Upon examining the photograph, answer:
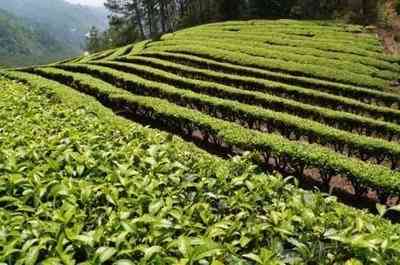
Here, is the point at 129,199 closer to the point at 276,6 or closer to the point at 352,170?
the point at 352,170

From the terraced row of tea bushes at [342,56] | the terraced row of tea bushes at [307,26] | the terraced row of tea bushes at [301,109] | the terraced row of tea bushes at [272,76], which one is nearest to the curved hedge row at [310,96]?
the terraced row of tea bushes at [301,109]

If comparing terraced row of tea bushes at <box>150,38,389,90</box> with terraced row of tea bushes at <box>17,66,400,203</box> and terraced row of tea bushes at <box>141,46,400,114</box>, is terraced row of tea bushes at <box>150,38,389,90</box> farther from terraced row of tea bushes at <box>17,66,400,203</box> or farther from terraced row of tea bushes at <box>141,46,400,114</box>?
terraced row of tea bushes at <box>17,66,400,203</box>

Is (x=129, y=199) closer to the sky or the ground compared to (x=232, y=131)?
closer to the sky

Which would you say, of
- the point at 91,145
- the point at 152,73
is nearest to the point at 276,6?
the point at 152,73

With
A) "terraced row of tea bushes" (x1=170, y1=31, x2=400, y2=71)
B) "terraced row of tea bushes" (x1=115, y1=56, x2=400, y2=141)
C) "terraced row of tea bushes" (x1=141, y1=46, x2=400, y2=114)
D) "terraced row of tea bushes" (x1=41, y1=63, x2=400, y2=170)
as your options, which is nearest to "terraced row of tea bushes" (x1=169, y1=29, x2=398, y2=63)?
"terraced row of tea bushes" (x1=170, y1=31, x2=400, y2=71)

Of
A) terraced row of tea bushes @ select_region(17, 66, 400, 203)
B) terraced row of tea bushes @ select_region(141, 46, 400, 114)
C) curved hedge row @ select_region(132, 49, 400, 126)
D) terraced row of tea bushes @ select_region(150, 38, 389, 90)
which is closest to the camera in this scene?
terraced row of tea bushes @ select_region(17, 66, 400, 203)

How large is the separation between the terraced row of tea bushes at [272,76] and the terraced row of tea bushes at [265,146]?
904 centimetres

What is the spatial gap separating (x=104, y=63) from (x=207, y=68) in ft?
25.6

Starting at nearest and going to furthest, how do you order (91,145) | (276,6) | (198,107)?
(91,145) < (198,107) < (276,6)

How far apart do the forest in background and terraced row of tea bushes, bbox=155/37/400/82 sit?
1861 centimetres

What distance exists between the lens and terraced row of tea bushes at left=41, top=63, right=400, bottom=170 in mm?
16844

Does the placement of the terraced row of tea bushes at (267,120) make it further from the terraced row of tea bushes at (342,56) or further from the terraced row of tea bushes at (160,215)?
the terraced row of tea bushes at (342,56)

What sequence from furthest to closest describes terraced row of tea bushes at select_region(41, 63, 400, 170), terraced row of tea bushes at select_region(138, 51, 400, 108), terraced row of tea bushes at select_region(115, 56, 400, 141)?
terraced row of tea bushes at select_region(138, 51, 400, 108) < terraced row of tea bushes at select_region(115, 56, 400, 141) < terraced row of tea bushes at select_region(41, 63, 400, 170)

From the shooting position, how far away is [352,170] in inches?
564
